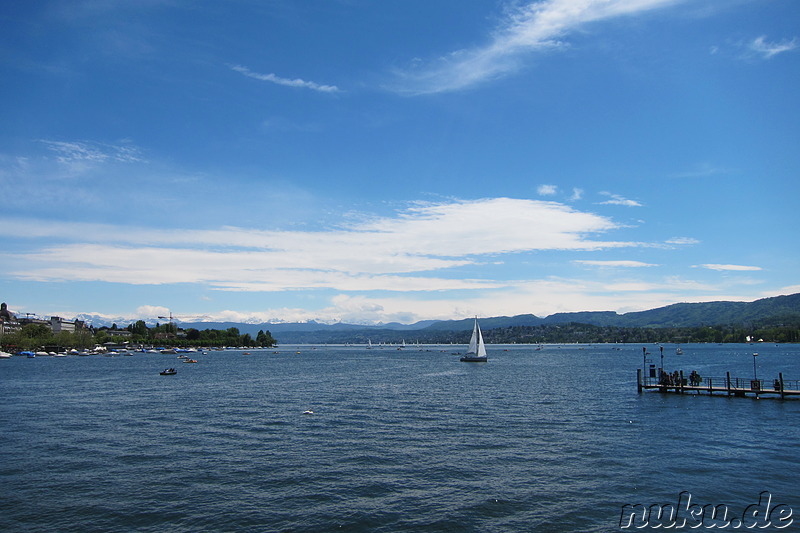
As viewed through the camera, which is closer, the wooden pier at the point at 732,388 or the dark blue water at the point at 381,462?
the dark blue water at the point at 381,462

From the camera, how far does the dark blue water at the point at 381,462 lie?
3123 cm

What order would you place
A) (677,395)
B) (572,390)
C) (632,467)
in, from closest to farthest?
(632,467), (677,395), (572,390)

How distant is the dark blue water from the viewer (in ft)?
102

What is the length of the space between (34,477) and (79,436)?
49.1ft

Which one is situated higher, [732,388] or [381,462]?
[732,388]

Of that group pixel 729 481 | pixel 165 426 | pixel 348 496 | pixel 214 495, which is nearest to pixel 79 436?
pixel 165 426

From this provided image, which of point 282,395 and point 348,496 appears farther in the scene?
point 282,395

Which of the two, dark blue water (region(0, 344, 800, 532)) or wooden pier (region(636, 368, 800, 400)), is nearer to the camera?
dark blue water (region(0, 344, 800, 532))

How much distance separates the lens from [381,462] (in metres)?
42.0

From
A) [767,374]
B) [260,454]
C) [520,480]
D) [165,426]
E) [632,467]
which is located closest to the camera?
[520,480]

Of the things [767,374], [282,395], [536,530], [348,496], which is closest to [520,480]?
[536,530]

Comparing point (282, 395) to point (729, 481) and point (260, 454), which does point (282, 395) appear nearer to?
point (260, 454)

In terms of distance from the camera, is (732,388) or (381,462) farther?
(732,388)

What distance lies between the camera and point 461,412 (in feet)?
223
